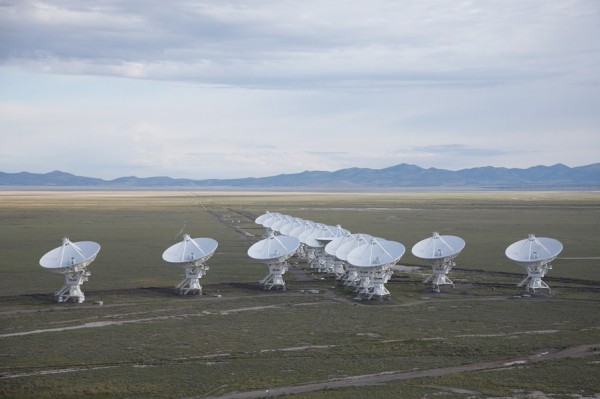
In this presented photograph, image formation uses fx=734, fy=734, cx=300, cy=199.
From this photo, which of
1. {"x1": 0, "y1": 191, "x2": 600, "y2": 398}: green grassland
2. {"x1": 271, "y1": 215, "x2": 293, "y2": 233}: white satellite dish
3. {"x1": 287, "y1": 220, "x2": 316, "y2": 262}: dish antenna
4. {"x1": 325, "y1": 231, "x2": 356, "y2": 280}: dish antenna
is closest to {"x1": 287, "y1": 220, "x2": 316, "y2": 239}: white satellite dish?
{"x1": 287, "y1": 220, "x2": 316, "y2": 262}: dish antenna

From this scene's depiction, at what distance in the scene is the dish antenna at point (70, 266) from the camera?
5281 centimetres

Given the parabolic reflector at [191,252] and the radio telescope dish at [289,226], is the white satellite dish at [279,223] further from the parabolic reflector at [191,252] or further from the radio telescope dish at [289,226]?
the parabolic reflector at [191,252]

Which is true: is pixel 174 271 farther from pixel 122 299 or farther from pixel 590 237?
pixel 590 237

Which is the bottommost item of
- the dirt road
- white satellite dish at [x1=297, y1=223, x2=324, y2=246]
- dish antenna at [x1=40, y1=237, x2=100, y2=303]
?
the dirt road

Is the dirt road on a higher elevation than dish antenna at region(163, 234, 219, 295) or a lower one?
lower

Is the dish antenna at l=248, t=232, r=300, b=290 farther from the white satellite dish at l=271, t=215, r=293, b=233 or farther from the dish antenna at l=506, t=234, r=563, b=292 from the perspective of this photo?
the white satellite dish at l=271, t=215, r=293, b=233

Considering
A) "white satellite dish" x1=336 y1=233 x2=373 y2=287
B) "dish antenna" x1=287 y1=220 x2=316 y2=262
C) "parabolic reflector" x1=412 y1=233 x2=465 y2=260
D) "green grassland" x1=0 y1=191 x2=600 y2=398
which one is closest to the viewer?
"green grassland" x1=0 y1=191 x2=600 y2=398

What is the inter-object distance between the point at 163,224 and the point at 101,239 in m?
30.1

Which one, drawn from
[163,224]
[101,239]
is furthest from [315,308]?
[163,224]

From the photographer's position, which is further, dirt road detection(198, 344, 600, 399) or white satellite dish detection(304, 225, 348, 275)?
white satellite dish detection(304, 225, 348, 275)

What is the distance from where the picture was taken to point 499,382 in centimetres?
3381

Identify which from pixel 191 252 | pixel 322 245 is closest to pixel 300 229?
pixel 322 245

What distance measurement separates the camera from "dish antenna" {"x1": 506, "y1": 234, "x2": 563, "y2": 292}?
5728cm

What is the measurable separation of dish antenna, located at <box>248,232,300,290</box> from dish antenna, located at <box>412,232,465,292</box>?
34.7ft
